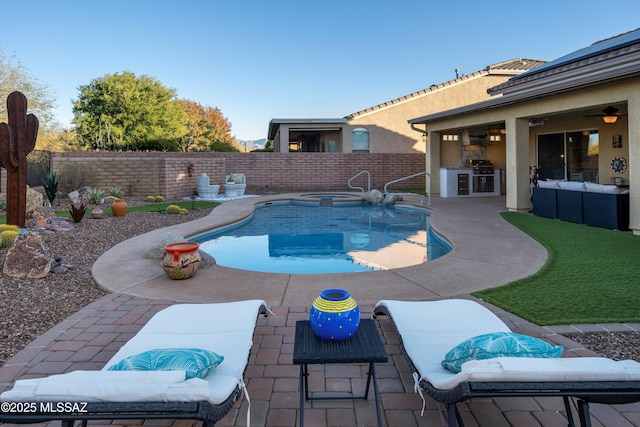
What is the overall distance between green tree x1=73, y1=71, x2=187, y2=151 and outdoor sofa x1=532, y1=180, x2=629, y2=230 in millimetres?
22298

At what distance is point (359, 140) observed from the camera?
76.6 ft

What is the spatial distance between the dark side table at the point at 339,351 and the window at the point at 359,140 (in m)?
21.2

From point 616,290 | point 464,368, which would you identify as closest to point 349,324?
point 464,368

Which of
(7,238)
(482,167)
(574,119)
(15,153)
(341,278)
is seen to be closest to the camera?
(341,278)

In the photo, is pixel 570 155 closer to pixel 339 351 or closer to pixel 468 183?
pixel 468 183

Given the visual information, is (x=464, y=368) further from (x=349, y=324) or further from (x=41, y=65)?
(x=41, y=65)

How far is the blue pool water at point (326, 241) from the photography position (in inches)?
289

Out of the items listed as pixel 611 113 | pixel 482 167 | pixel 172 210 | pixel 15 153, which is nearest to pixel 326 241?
pixel 172 210

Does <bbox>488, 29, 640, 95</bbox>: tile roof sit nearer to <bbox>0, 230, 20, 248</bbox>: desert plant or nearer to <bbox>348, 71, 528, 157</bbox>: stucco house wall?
<bbox>348, 71, 528, 157</bbox>: stucco house wall

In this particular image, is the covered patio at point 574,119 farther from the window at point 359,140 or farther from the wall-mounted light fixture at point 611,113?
the window at point 359,140

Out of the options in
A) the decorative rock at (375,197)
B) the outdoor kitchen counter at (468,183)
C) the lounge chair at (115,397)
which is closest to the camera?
the lounge chair at (115,397)

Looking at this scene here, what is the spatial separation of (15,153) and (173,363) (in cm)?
867

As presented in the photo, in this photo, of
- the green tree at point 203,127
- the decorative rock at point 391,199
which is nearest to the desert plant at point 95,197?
the decorative rock at point 391,199

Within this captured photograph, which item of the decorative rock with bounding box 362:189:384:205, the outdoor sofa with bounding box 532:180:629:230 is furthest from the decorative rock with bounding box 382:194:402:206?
the outdoor sofa with bounding box 532:180:629:230
